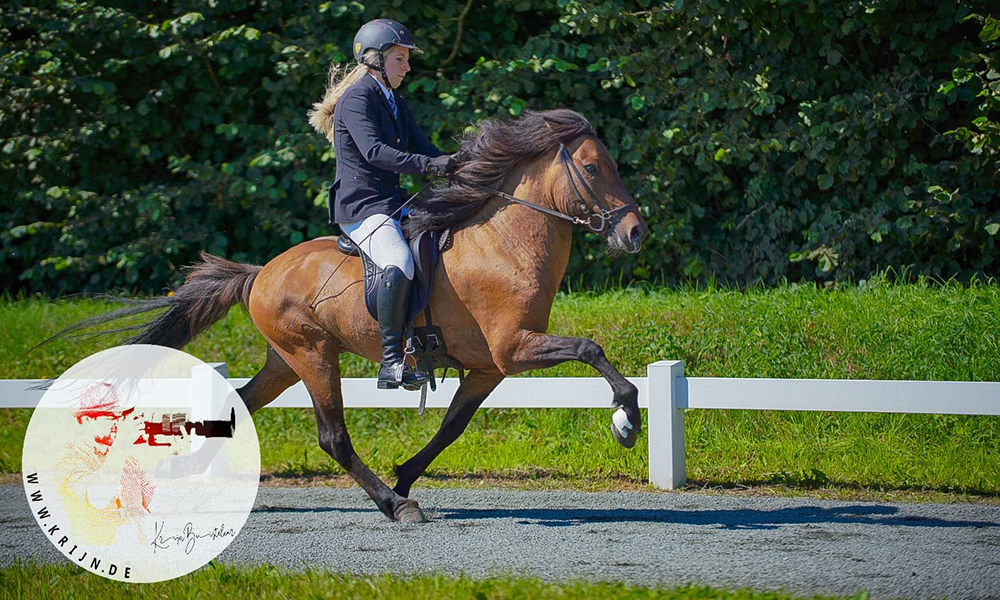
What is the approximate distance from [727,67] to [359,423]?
19.8 ft

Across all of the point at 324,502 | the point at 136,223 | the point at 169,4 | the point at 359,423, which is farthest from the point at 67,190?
the point at 324,502

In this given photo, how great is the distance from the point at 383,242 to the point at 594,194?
50.3 inches

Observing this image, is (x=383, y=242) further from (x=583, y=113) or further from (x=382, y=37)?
(x=583, y=113)

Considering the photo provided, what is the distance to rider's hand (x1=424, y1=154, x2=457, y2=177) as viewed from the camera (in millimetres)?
6191

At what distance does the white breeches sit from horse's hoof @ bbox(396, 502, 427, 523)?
4.67 ft

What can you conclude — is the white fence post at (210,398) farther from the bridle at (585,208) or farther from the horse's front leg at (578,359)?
the bridle at (585,208)

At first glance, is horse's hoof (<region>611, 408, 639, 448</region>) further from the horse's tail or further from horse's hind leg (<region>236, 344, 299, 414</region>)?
the horse's tail

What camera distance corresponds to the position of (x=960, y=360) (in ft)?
28.0

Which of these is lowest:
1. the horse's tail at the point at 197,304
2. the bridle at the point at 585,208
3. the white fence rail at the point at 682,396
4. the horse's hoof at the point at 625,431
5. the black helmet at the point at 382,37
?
the white fence rail at the point at 682,396

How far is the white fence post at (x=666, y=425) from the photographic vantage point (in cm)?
744

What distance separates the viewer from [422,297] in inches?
246
